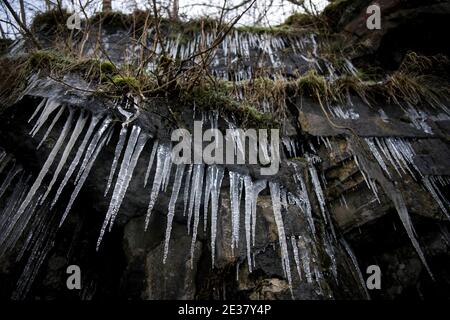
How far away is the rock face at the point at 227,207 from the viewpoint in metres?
2.39

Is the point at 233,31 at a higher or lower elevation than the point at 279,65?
higher

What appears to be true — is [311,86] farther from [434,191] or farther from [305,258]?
[305,258]

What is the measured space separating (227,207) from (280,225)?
50 cm

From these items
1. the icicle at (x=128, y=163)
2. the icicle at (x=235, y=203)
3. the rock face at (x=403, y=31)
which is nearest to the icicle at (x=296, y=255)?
the icicle at (x=235, y=203)

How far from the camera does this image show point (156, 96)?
2.77 meters

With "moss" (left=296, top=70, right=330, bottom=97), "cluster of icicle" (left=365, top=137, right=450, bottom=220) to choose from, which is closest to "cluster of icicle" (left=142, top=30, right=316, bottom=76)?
"moss" (left=296, top=70, right=330, bottom=97)

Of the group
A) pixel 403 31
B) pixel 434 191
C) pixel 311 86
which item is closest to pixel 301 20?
pixel 403 31

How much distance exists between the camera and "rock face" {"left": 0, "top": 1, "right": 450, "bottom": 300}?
94.2 inches

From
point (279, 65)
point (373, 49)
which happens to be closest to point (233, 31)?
point (279, 65)

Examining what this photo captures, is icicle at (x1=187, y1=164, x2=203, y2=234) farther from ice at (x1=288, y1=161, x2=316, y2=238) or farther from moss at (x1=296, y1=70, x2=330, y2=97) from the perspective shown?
moss at (x1=296, y1=70, x2=330, y2=97)

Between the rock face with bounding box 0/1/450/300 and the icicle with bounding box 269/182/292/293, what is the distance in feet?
0.04

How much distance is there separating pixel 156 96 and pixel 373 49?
3536 millimetres

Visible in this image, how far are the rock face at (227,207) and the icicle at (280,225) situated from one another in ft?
0.04
